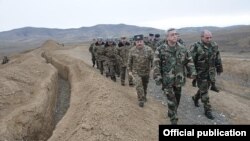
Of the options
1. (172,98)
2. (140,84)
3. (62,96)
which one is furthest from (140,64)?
(62,96)

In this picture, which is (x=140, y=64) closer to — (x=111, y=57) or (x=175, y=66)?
(x=175, y=66)

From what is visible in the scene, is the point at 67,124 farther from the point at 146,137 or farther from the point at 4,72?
the point at 4,72

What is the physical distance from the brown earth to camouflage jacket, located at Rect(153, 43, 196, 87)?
136cm

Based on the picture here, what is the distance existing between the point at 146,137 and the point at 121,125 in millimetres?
758

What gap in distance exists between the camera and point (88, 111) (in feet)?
38.5

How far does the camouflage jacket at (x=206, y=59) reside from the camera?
1145 centimetres

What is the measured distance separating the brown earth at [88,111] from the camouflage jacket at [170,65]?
136cm

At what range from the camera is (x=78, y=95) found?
1728 cm

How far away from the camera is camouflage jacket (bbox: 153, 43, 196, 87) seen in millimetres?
10016

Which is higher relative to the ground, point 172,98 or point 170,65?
point 170,65

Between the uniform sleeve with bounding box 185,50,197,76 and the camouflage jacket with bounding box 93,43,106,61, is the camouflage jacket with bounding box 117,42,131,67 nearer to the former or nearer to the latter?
the camouflage jacket with bounding box 93,43,106,61

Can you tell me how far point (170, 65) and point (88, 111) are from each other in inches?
118

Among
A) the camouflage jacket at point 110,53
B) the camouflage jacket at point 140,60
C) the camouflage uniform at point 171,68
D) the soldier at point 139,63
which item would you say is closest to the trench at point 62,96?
the camouflage jacket at point 110,53

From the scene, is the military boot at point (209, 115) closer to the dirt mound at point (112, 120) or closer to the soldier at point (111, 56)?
the dirt mound at point (112, 120)
